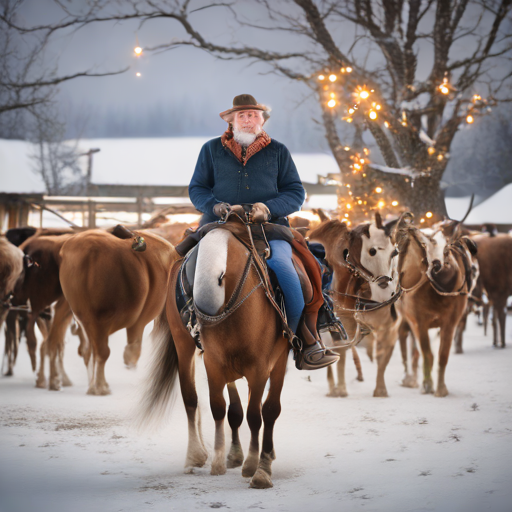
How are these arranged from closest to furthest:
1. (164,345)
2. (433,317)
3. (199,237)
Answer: (199,237) < (164,345) < (433,317)

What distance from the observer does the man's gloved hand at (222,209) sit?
4.16 m

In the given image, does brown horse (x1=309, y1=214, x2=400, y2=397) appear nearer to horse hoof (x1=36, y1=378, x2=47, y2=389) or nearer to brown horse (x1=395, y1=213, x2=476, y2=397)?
brown horse (x1=395, y1=213, x2=476, y2=397)

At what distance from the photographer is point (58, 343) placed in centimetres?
736

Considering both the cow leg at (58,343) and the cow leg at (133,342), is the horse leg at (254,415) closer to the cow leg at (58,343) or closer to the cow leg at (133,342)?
the cow leg at (133,342)

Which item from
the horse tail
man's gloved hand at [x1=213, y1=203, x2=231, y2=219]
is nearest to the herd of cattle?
the horse tail

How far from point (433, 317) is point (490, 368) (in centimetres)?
209

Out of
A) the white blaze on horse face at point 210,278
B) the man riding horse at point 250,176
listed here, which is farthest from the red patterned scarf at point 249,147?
Result: the white blaze on horse face at point 210,278

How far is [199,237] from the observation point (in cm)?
438

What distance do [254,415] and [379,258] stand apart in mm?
2879

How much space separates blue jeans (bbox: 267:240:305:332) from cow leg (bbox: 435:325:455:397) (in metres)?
3.36

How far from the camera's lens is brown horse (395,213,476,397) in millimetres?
7211

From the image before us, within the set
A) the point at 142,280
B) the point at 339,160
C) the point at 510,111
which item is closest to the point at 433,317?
the point at 142,280

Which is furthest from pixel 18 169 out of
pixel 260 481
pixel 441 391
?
pixel 260 481

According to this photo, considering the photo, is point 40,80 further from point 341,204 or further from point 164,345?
point 164,345
